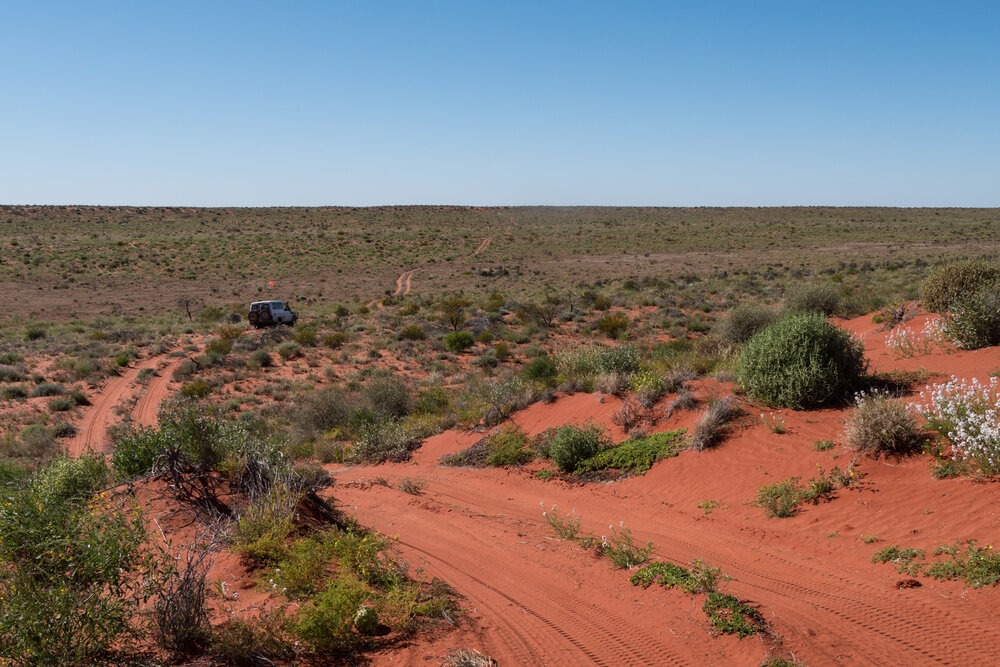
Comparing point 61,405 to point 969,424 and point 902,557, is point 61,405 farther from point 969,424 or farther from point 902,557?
point 969,424

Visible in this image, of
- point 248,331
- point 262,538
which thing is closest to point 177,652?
point 262,538

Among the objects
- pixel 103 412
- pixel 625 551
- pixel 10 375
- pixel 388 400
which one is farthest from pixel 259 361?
pixel 625 551

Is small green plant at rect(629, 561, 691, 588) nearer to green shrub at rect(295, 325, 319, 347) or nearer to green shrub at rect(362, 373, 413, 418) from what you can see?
green shrub at rect(362, 373, 413, 418)

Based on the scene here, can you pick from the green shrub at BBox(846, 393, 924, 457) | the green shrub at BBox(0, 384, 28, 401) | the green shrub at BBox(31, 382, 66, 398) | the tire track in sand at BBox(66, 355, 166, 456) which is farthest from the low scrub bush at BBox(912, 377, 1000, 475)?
the green shrub at BBox(0, 384, 28, 401)

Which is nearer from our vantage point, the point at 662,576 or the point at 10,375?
the point at 662,576

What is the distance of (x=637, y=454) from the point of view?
34.6 ft

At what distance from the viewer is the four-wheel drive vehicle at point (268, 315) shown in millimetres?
32625

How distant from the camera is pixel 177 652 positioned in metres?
4.84

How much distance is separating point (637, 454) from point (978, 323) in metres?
6.85

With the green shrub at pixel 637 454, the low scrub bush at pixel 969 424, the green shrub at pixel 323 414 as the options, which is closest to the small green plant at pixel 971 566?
the low scrub bush at pixel 969 424

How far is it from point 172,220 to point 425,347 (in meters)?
75.6

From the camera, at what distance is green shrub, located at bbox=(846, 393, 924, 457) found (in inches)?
319

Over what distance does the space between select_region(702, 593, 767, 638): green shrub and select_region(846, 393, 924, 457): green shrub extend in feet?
12.0

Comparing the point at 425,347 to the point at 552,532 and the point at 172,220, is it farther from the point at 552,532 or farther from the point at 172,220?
the point at 172,220
